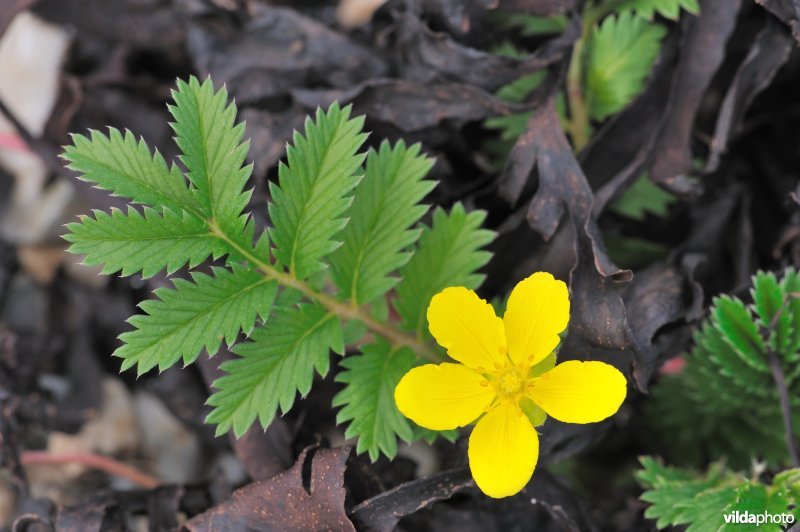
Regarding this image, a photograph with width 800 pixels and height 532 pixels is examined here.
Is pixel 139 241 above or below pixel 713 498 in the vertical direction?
above

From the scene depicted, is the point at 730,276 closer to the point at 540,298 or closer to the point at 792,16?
the point at 792,16

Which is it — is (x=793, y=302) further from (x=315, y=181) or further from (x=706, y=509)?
(x=315, y=181)

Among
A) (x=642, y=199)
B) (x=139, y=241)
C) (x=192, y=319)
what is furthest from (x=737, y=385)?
(x=139, y=241)

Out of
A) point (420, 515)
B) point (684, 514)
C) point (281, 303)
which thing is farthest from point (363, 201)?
point (684, 514)

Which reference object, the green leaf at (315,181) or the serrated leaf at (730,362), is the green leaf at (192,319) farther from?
the serrated leaf at (730,362)

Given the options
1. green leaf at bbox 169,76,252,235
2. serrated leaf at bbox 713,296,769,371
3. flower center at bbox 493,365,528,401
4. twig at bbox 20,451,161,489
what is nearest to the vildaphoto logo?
serrated leaf at bbox 713,296,769,371

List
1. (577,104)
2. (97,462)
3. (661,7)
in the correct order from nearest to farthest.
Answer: (661,7) → (577,104) → (97,462)
